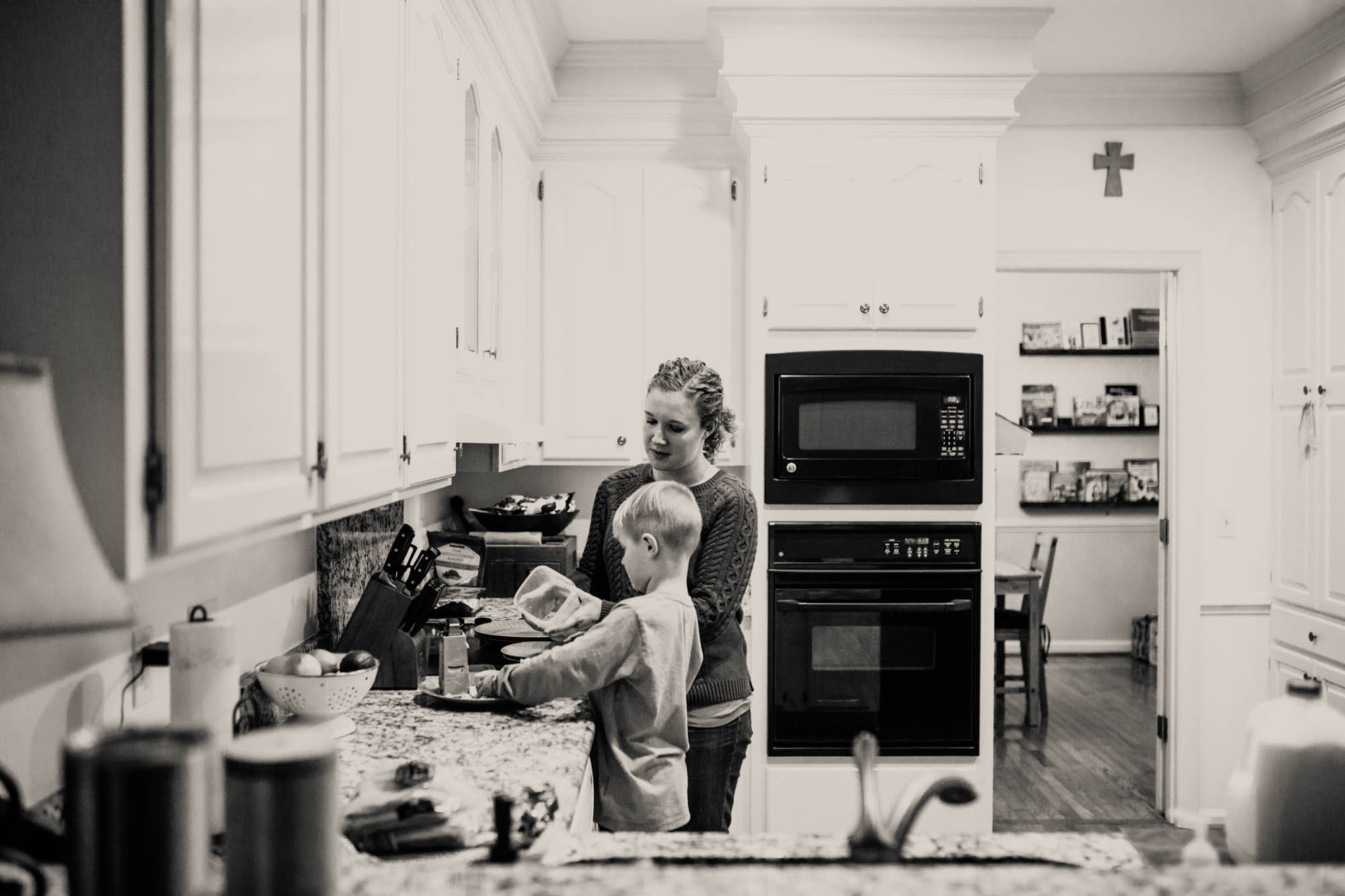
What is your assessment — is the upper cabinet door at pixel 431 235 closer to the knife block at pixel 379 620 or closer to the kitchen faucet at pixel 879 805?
the knife block at pixel 379 620

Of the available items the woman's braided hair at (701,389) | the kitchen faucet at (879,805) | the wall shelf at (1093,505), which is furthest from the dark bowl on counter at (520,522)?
the wall shelf at (1093,505)

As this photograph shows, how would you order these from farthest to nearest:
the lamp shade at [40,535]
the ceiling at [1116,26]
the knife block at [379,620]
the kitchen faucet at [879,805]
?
the ceiling at [1116,26] < the knife block at [379,620] < the kitchen faucet at [879,805] < the lamp shade at [40,535]

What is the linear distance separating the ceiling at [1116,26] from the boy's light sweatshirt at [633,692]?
6.87 feet

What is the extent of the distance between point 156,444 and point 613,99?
298cm

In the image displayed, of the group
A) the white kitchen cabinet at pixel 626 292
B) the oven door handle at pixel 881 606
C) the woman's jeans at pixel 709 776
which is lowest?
the woman's jeans at pixel 709 776

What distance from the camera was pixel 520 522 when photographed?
135 inches

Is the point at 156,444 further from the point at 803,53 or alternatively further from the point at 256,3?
the point at 803,53

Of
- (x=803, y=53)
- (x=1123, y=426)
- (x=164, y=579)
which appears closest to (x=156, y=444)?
(x=164, y=579)

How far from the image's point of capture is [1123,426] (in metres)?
6.61

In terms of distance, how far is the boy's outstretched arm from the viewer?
1.77m

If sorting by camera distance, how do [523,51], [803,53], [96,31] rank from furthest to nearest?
[803,53] < [523,51] < [96,31]

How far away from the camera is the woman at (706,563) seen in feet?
6.94

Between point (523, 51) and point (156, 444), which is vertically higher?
point (523, 51)

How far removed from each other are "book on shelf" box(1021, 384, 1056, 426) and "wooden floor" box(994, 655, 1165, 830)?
62.6 inches
